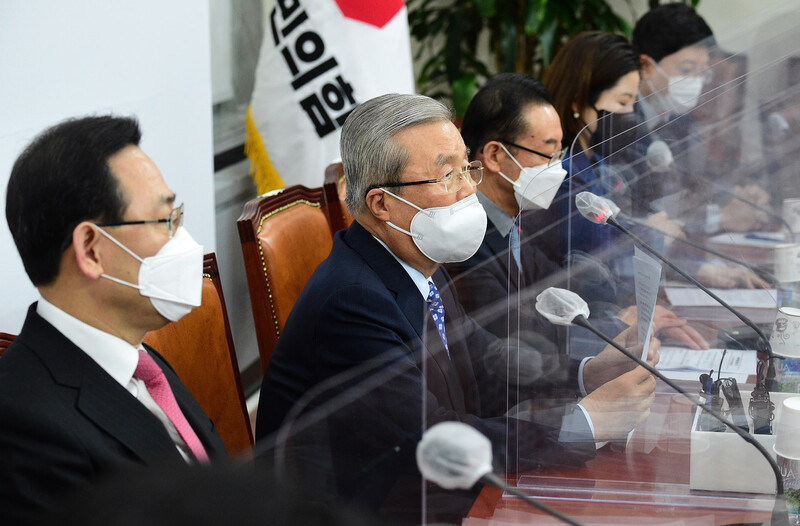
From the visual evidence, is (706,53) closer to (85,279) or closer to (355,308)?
(355,308)

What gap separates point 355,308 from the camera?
1.33 m

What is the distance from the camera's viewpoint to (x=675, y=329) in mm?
1431

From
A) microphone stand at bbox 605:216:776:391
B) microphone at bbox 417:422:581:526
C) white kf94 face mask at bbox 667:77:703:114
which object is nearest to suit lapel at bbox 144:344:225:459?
microphone at bbox 417:422:581:526

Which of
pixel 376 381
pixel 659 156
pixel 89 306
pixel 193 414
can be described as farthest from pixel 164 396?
pixel 659 156

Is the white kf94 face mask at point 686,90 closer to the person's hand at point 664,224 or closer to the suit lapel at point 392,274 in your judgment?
the person's hand at point 664,224

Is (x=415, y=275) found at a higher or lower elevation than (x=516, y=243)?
lower

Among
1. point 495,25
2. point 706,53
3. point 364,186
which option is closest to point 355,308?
point 364,186

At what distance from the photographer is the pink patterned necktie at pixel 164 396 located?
1.12m

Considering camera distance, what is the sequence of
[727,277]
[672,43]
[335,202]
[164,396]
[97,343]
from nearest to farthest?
[97,343] → [164,396] → [727,277] → [335,202] → [672,43]

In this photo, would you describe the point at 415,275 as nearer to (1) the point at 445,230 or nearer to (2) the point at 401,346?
(1) the point at 445,230

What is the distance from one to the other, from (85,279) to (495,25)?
11.7 ft

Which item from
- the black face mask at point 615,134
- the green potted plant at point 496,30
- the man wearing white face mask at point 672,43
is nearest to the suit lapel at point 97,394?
the black face mask at point 615,134

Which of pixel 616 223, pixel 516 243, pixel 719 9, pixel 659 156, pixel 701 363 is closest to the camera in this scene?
pixel 516 243

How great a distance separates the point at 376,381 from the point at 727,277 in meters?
1.04
